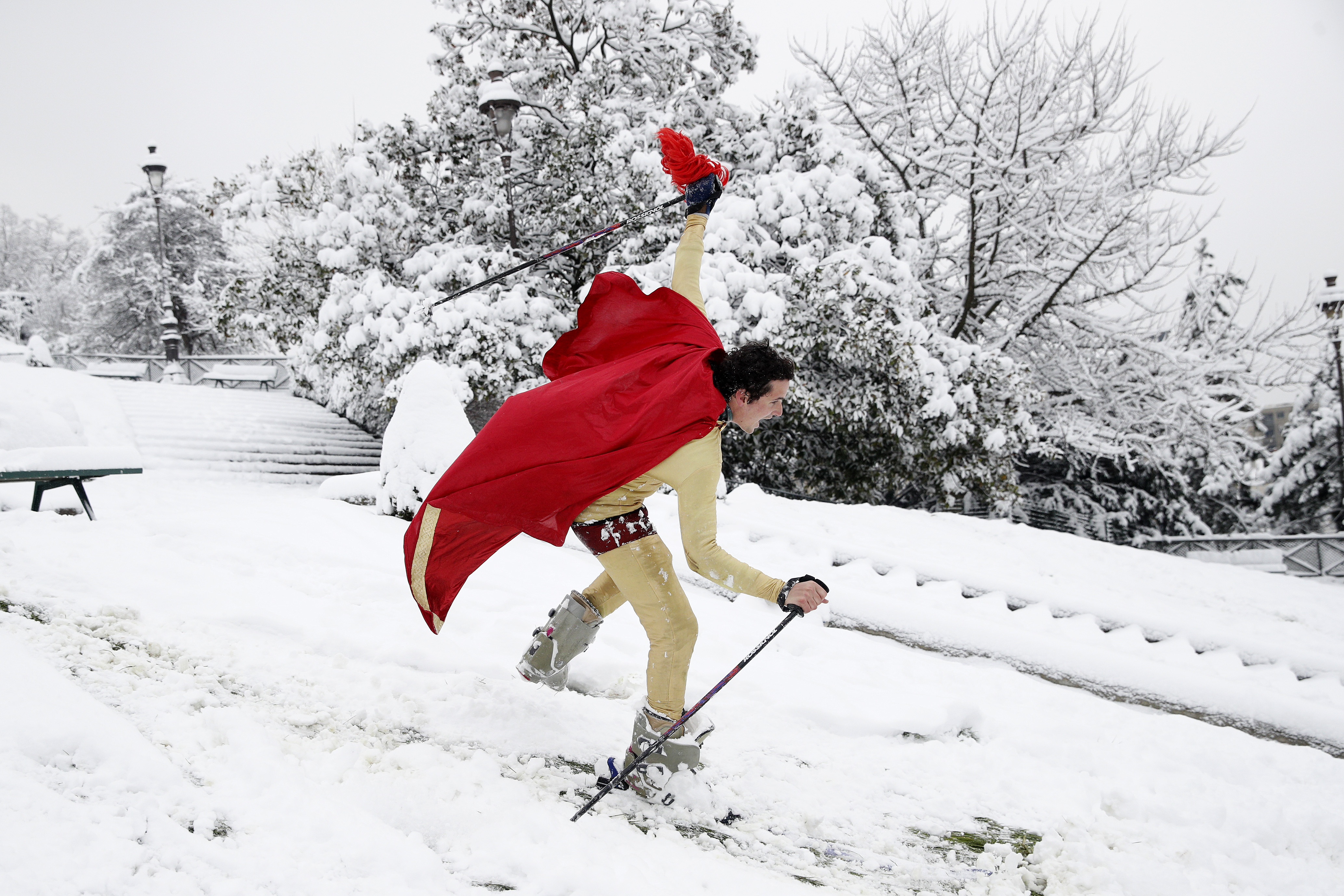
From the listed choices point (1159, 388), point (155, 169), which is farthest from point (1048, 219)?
point (155, 169)

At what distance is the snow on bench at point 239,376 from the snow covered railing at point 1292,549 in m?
24.7

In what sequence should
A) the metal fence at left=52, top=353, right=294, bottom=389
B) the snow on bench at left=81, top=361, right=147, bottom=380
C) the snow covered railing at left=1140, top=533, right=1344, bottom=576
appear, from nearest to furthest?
the snow covered railing at left=1140, top=533, right=1344, bottom=576 < the snow on bench at left=81, top=361, right=147, bottom=380 < the metal fence at left=52, top=353, right=294, bottom=389

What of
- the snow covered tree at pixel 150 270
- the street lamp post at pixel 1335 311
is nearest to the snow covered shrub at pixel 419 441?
the street lamp post at pixel 1335 311

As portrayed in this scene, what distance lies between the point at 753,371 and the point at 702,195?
1.17 meters

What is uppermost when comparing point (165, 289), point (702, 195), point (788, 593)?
point (165, 289)

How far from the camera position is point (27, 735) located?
2.03 metres

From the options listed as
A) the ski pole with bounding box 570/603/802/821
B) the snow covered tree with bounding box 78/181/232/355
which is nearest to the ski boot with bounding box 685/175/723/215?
the ski pole with bounding box 570/603/802/821

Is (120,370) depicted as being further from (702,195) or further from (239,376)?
(702,195)

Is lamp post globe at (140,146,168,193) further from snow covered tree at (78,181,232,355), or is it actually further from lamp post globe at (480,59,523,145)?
snow covered tree at (78,181,232,355)

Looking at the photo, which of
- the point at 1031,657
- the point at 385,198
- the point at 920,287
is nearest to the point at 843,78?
the point at 920,287

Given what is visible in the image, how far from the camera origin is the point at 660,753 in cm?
292

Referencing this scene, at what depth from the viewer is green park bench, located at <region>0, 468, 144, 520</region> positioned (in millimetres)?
5074

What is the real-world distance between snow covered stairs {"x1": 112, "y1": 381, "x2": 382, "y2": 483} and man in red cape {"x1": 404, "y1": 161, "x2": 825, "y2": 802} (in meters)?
9.33

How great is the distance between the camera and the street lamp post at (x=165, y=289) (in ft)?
52.9
